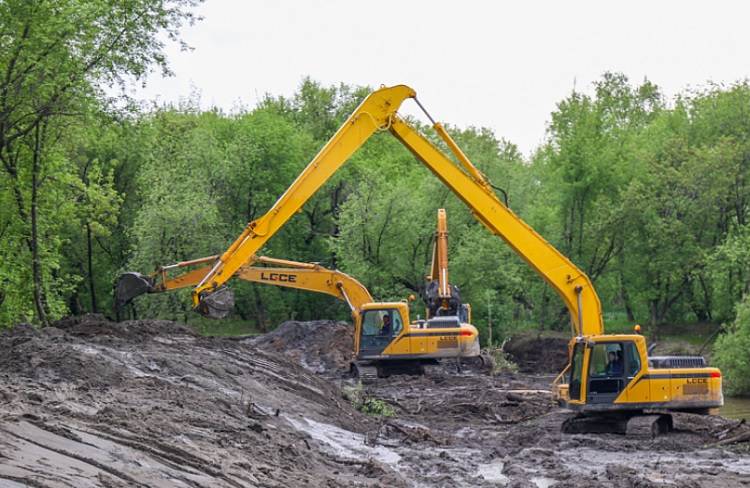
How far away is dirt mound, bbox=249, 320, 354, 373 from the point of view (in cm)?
3769

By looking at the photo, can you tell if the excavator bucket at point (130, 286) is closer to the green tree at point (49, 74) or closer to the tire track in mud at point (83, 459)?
the green tree at point (49, 74)

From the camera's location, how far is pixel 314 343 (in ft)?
130

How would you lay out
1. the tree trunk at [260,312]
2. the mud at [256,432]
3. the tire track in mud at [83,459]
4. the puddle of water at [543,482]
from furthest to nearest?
the tree trunk at [260,312] < the puddle of water at [543,482] < the mud at [256,432] < the tire track in mud at [83,459]

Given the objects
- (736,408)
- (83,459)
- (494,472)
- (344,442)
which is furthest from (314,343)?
(83,459)

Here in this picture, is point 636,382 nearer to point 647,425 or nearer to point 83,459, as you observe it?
point 647,425

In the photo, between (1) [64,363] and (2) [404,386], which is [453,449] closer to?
(1) [64,363]

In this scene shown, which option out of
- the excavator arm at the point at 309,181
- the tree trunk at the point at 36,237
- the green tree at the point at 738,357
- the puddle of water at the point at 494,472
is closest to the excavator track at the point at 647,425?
the puddle of water at the point at 494,472

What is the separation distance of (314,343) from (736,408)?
14.9 m

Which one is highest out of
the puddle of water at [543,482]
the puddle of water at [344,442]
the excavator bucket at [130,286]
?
the excavator bucket at [130,286]

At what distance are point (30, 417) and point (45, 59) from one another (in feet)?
51.2

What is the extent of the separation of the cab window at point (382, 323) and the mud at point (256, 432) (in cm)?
372

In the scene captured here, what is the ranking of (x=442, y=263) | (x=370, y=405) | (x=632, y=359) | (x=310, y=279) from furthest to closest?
(x=442, y=263), (x=310, y=279), (x=370, y=405), (x=632, y=359)

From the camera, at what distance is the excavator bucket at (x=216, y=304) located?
25.7 m

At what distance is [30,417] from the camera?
1166 cm
